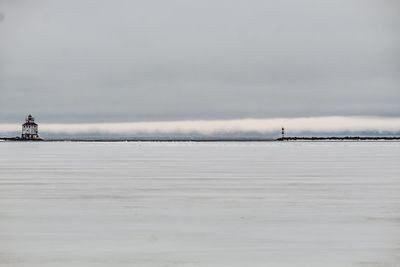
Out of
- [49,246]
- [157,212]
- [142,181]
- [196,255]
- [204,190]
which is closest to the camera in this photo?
[196,255]

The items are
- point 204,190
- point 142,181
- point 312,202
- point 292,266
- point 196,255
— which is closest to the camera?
point 292,266

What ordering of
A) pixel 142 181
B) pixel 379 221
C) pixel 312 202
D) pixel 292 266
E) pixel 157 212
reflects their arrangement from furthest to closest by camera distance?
pixel 142 181, pixel 312 202, pixel 157 212, pixel 379 221, pixel 292 266

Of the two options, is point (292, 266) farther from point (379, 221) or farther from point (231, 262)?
point (379, 221)

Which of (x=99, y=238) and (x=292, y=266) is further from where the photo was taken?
(x=99, y=238)

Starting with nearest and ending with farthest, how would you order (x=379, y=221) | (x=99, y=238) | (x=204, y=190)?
(x=99, y=238), (x=379, y=221), (x=204, y=190)

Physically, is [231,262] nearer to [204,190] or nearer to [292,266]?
[292,266]

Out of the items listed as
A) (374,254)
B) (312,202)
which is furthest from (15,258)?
(312,202)

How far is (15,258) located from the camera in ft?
31.7

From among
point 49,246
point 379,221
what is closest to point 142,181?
point 379,221

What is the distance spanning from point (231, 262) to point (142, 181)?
15.4m

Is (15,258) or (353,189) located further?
(353,189)

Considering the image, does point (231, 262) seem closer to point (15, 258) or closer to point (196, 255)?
point (196, 255)

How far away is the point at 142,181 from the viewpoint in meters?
24.6

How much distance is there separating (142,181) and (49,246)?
1407 cm
